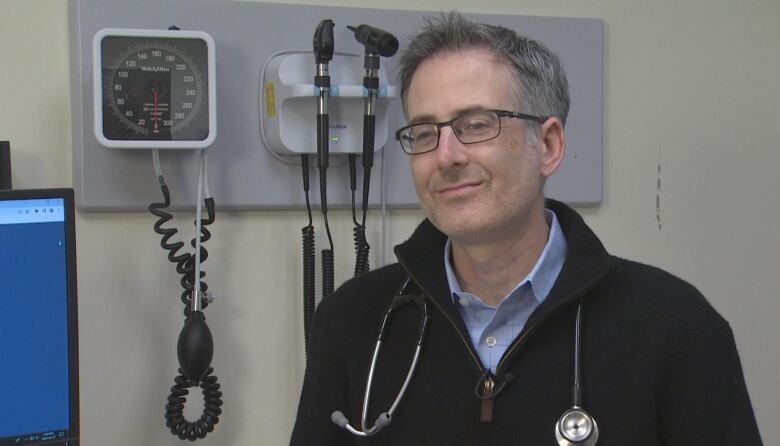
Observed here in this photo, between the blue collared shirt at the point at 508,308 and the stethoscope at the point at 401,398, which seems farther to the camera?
the blue collared shirt at the point at 508,308

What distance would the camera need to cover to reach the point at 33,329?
1226mm

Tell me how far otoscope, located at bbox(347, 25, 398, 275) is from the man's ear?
28 centimetres

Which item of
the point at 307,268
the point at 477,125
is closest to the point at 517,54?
the point at 477,125

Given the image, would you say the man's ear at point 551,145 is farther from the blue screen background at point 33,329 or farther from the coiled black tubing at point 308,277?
the blue screen background at point 33,329

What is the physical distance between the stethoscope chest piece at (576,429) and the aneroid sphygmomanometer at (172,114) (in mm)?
530

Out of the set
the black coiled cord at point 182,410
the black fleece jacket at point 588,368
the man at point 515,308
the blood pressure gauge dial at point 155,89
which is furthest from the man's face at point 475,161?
the black coiled cord at point 182,410

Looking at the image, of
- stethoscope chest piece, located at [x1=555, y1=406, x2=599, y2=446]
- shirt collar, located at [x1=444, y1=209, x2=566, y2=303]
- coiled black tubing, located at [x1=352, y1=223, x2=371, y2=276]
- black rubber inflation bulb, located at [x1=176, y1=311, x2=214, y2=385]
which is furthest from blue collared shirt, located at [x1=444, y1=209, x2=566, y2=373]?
black rubber inflation bulb, located at [x1=176, y1=311, x2=214, y2=385]

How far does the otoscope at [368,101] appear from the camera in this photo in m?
1.39

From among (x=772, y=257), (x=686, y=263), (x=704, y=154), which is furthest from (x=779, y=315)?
(x=704, y=154)

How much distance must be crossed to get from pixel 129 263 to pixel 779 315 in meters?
1.21

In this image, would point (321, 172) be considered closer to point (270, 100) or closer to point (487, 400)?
point (270, 100)

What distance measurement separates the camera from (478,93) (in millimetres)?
1196

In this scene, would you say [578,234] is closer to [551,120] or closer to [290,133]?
[551,120]

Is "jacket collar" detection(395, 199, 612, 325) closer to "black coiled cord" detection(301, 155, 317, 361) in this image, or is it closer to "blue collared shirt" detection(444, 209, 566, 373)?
"blue collared shirt" detection(444, 209, 566, 373)
